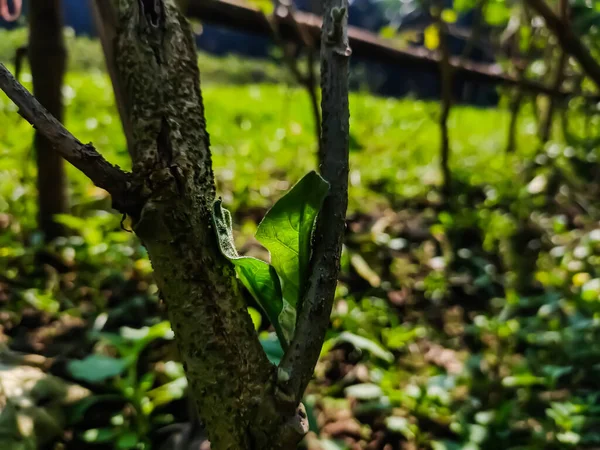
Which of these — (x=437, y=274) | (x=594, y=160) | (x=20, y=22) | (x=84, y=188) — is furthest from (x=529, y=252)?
(x=20, y=22)

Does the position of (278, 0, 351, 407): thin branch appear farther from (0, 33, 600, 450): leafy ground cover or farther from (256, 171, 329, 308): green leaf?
(0, 33, 600, 450): leafy ground cover

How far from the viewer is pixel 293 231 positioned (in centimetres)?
62

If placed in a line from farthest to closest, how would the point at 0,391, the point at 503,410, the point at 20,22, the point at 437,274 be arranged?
the point at 437,274 < the point at 20,22 < the point at 503,410 < the point at 0,391

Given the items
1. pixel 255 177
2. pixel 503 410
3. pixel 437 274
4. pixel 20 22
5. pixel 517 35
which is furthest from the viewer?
pixel 517 35

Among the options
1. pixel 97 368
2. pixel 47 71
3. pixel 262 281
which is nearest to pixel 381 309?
pixel 97 368

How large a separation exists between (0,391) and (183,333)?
451 mm

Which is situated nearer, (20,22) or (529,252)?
(20,22)

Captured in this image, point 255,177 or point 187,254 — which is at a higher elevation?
point 255,177

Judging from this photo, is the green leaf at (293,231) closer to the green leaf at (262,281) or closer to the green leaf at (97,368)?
the green leaf at (262,281)

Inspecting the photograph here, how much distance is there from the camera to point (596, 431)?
1.04m

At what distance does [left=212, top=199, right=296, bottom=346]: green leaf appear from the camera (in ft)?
1.99

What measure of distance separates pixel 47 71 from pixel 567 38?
1.45m

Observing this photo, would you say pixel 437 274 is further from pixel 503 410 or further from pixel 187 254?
pixel 187 254

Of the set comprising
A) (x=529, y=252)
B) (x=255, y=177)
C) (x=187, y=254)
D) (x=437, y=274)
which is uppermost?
(x=255, y=177)
